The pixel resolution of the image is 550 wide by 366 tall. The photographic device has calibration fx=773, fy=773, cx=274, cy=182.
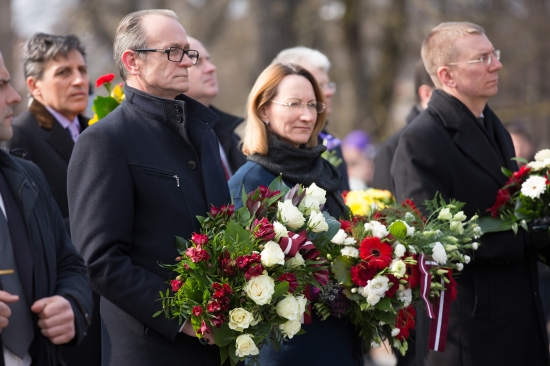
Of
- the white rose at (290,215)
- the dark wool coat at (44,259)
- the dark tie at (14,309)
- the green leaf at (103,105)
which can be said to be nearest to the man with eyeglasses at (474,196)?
the white rose at (290,215)

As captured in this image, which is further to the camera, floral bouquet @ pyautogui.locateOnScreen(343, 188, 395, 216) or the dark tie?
floral bouquet @ pyautogui.locateOnScreen(343, 188, 395, 216)

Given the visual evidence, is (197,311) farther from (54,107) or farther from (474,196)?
(54,107)

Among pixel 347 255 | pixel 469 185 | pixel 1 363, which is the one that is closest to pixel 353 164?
pixel 469 185

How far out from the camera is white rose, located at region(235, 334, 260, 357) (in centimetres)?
311

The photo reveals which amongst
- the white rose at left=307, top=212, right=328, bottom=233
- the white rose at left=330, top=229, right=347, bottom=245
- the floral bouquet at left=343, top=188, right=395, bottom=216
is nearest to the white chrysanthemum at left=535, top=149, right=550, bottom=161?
the floral bouquet at left=343, top=188, right=395, bottom=216

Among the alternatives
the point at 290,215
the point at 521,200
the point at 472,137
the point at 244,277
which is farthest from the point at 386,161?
the point at 244,277

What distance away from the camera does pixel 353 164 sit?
12.5 meters

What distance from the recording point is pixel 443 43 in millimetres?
5191

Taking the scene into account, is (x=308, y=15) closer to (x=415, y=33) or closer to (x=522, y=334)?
(x=415, y=33)

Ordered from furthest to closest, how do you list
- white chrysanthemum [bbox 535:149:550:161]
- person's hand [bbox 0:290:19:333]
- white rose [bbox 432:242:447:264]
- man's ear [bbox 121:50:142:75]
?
1. white chrysanthemum [bbox 535:149:550:161]
2. white rose [bbox 432:242:447:264]
3. man's ear [bbox 121:50:142:75]
4. person's hand [bbox 0:290:19:333]

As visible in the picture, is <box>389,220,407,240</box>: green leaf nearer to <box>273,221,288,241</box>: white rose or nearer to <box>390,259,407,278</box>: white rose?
<box>390,259,407,278</box>: white rose

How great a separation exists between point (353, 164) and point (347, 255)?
8799mm

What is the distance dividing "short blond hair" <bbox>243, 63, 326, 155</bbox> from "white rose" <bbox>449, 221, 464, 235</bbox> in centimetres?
96

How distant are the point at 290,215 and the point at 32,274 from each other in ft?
3.65
